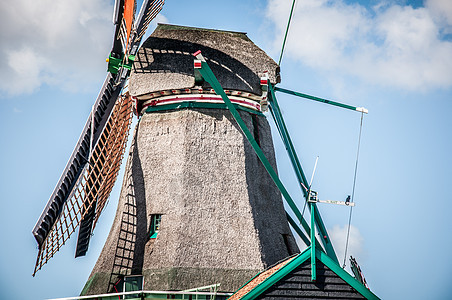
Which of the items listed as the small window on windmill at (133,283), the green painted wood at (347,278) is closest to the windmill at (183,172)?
the small window on windmill at (133,283)

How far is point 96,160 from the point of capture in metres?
14.4

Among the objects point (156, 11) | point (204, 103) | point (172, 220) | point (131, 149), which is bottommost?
point (172, 220)

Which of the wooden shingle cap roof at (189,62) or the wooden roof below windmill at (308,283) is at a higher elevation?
the wooden shingle cap roof at (189,62)

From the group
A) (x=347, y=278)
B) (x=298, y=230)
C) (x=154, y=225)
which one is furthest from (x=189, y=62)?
(x=347, y=278)

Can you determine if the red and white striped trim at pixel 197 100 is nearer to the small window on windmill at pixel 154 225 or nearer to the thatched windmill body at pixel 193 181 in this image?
the thatched windmill body at pixel 193 181

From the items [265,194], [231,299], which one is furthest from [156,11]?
[231,299]

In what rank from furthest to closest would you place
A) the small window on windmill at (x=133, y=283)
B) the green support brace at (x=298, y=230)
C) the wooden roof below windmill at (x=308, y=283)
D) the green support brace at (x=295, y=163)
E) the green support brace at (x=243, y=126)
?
the green support brace at (x=298, y=230)
the green support brace at (x=295, y=163)
the small window on windmill at (x=133, y=283)
the green support brace at (x=243, y=126)
the wooden roof below windmill at (x=308, y=283)

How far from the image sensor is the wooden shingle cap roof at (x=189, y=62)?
1381cm

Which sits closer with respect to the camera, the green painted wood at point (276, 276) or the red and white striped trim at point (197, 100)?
the green painted wood at point (276, 276)

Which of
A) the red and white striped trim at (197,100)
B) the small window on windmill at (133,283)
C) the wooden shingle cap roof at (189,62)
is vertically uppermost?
the wooden shingle cap roof at (189,62)

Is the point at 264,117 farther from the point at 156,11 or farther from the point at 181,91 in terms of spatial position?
the point at 156,11

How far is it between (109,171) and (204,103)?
2.18 metres

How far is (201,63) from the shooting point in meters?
12.0

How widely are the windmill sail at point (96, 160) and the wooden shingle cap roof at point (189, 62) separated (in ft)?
1.63
